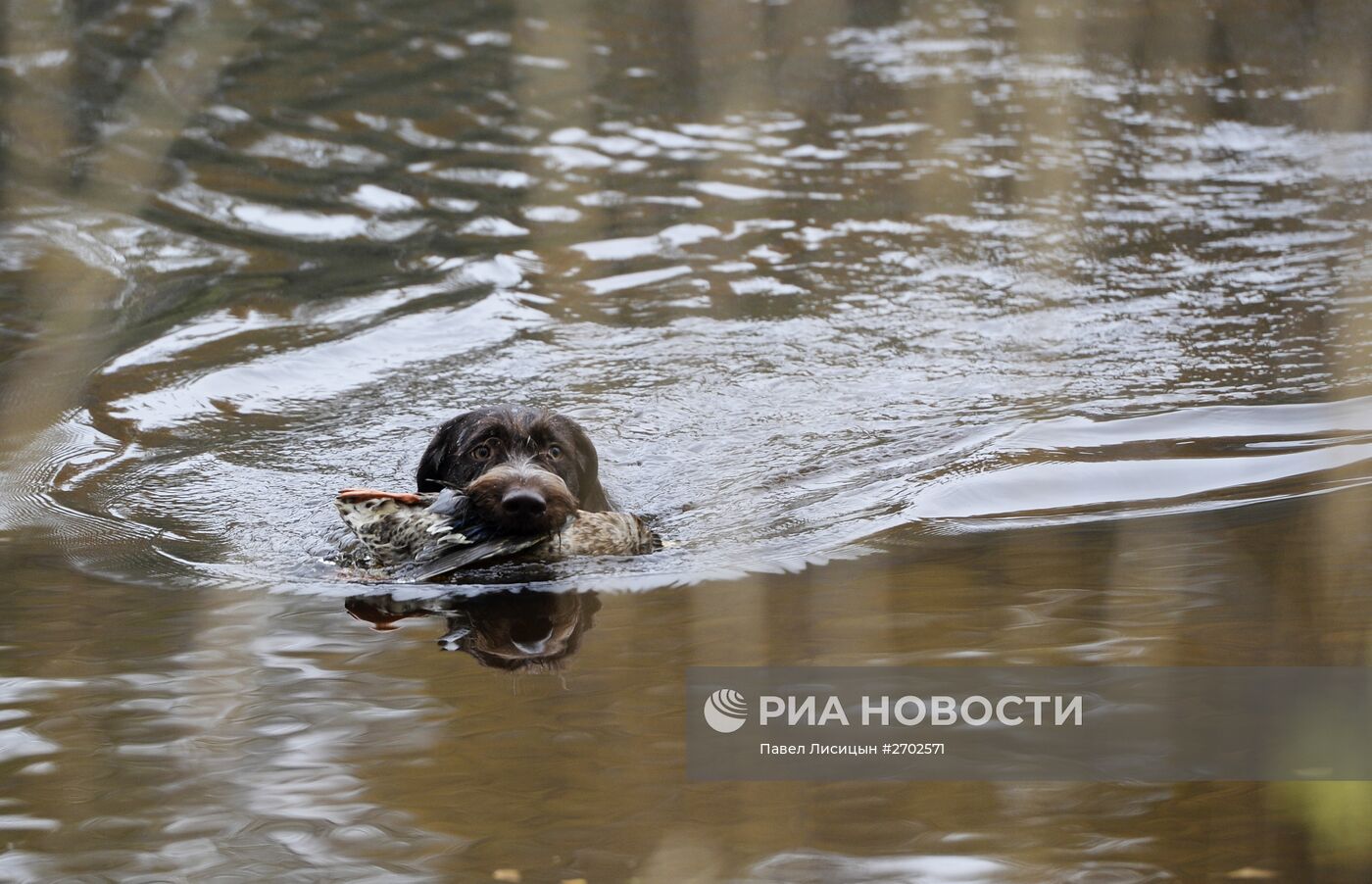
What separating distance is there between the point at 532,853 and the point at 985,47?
15552 mm

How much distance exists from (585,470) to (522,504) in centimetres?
135

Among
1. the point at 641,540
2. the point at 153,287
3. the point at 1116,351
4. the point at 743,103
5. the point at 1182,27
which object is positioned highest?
the point at 1182,27

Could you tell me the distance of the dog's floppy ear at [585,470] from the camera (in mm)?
6594

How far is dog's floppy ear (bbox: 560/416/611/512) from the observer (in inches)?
260

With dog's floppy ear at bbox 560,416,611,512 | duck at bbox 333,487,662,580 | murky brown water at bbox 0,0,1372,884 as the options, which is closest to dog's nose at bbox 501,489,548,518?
duck at bbox 333,487,662,580

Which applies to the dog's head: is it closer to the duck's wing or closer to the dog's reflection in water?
the duck's wing

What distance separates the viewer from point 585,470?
665 centimetres

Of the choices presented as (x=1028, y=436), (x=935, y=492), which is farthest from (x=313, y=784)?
(x=1028, y=436)

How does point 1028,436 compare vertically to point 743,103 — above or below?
below

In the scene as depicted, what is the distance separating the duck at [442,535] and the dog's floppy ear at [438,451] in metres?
0.86

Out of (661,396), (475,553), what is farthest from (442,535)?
(661,396)

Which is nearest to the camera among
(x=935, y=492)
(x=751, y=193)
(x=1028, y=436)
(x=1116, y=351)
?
(x=935, y=492)

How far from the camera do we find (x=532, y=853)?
356cm

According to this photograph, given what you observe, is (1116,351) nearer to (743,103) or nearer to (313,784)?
(313,784)
